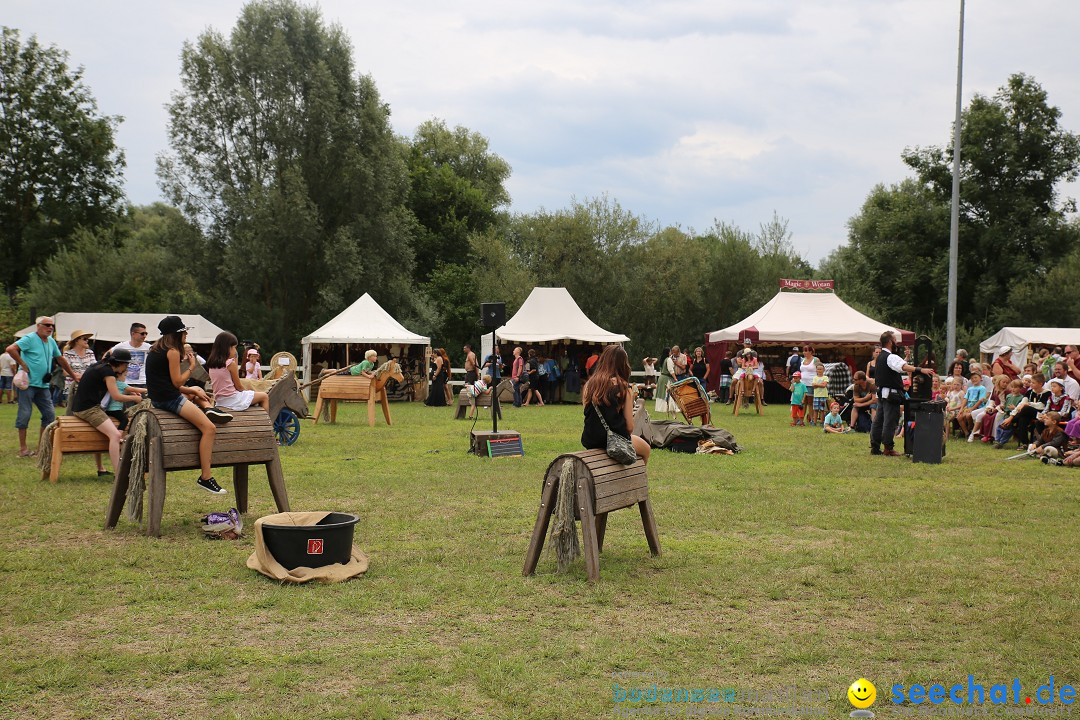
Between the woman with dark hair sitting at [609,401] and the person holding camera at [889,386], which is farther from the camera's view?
the person holding camera at [889,386]

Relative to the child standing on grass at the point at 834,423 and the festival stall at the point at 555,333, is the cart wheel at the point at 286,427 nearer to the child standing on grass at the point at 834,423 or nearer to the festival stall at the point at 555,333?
the child standing on grass at the point at 834,423

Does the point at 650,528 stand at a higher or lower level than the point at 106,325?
lower

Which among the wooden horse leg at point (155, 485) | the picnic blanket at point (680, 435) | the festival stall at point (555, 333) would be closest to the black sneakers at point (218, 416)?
the wooden horse leg at point (155, 485)

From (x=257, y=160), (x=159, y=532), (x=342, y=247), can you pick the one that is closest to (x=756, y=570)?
(x=159, y=532)

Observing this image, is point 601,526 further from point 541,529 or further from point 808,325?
point 808,325

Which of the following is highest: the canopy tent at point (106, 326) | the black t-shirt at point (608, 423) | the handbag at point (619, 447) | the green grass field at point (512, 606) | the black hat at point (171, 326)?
the canopy tent at point (106, 326)

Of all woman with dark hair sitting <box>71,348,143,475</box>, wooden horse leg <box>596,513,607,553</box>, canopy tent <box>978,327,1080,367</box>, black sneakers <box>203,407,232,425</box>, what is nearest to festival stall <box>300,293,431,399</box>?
woman with dark hair sitting <box>71,348,143,475</box>

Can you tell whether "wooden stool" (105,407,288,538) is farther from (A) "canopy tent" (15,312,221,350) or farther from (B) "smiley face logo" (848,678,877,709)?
(A) "canopy tent" (15,312,221,350)

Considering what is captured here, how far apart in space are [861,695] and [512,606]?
87.5 inches

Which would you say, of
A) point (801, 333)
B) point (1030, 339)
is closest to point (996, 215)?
point (1030, 339)

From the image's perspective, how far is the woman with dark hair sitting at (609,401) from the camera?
651 cm

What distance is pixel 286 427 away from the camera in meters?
15.2

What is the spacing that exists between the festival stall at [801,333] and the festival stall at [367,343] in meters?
9.61

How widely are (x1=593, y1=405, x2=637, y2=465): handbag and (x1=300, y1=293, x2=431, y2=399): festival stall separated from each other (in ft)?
69.8
